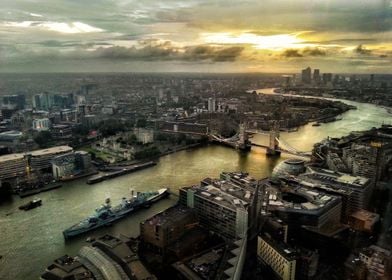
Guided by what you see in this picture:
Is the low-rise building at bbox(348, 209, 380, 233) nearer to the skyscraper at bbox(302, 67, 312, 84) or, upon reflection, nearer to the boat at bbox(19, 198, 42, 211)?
the skyscraper at bbox(302, 67, 312, 84)

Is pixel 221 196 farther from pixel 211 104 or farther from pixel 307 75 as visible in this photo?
pixel 211 104

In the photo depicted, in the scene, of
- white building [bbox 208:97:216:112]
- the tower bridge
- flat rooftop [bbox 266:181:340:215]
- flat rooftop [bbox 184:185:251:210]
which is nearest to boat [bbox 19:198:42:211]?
flat rooftop [bbox 184:185:251:210]

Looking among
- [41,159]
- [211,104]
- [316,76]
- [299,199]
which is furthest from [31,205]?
[211,104]

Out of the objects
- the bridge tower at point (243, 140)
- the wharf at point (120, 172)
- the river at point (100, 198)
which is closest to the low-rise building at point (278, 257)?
the river at point (100, 198)

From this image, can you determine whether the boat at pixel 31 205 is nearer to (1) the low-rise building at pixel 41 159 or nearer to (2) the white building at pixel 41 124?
(1) the low-rise building at pixel 41 159

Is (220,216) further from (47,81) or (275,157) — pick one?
(47,81)

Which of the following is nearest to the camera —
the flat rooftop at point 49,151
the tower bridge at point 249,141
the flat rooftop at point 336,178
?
the flat rooftop at point 336,178
